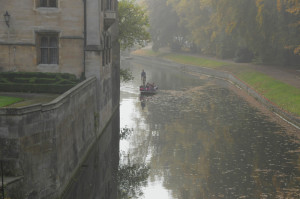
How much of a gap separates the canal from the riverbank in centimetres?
135

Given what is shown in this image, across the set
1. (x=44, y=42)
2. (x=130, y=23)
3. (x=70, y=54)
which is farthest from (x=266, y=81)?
(x=44, y=42)

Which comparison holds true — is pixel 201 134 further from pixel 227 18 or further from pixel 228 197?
pixel 227 18

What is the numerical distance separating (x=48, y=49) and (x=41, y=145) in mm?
13141

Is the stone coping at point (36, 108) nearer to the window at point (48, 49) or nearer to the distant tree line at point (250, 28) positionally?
the window at point (48, 49)

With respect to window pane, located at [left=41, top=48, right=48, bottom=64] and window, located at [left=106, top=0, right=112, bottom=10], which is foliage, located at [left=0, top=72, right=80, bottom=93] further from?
window, located at [left=106, top=0, right=112, bottom=10]

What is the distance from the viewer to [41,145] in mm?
15688

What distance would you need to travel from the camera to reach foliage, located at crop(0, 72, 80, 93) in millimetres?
24391

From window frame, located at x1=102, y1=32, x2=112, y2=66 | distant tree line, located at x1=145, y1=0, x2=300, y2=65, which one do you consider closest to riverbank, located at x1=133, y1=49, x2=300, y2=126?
distant tree line, located at x1=145, y1=0, x2=300, y2=65

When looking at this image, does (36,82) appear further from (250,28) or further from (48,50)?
(250,28)

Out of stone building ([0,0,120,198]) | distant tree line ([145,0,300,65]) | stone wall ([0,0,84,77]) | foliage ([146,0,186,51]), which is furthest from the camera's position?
foliage ([146,0,186,51])

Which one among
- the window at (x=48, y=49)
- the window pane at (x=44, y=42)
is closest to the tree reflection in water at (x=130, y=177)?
the window at (x=48, y=49)

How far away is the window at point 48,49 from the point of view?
1088 inches

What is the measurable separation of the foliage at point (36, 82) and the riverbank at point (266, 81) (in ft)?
53.6

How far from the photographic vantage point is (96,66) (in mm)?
27344
